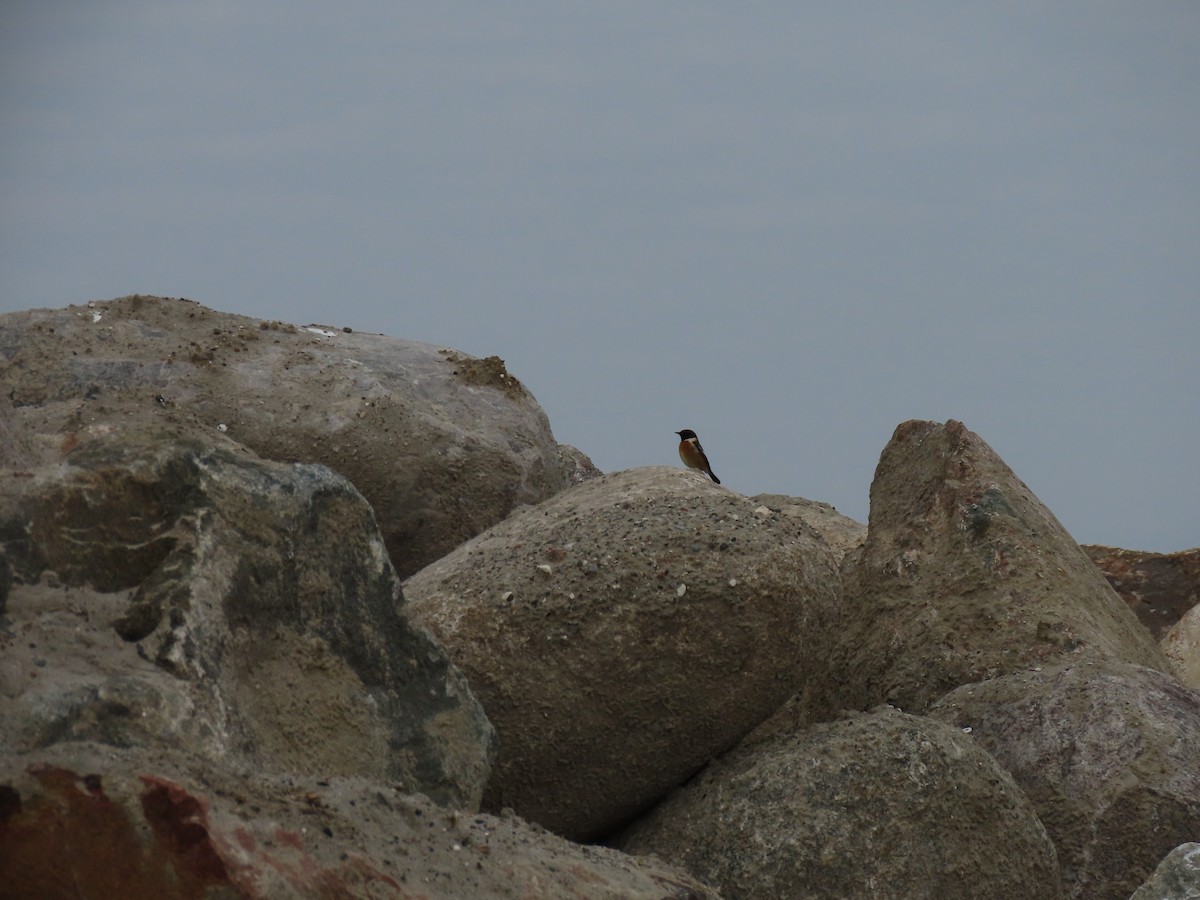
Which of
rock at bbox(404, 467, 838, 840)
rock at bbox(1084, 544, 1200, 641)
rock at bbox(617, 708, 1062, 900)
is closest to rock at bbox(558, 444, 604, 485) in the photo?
rock at bbox(404, 467, 838, 840)

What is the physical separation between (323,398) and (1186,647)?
5.61 m

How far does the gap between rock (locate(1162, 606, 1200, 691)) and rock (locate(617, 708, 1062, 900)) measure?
4.19 metres

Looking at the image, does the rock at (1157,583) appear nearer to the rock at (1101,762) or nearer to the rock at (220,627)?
the rock at (1101,762)

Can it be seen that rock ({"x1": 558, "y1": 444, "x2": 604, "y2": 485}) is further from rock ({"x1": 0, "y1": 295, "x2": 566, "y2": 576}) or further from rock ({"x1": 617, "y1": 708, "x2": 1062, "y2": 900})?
rock ({"x1": 617, "y1": 708, "x2": 1062, "y2": 900})

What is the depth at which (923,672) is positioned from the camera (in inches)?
269

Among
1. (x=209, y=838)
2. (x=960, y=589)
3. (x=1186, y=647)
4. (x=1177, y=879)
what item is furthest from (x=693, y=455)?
(x=209, y=838)

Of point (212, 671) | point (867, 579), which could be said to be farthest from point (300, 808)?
point (867, 579)

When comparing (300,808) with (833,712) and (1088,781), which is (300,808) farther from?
(833,712)

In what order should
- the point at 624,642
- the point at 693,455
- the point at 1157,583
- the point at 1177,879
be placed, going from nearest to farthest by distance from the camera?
1. the point at 1177,879
2. the point at 624,642
3. the point at 1157,583
4. the point at 693,455

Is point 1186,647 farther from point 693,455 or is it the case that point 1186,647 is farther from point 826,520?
point 693,455

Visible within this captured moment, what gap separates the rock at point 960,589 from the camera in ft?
22.4

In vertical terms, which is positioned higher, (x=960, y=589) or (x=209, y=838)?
(x=960, y=589)

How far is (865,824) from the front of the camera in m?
5.06

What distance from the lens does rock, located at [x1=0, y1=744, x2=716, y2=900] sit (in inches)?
110
